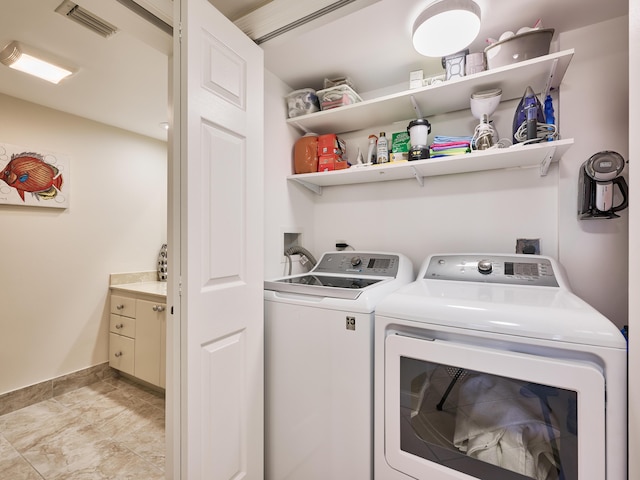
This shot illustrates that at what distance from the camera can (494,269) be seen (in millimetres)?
1438

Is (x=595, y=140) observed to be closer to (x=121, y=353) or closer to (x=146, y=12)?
(x=146, y=12)

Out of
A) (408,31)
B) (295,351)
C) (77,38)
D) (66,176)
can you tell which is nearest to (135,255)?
(66,176)

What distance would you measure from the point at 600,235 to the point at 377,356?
1279 millimetres

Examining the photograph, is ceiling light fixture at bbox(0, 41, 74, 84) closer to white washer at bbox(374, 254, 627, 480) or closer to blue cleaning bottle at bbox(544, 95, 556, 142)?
white washer at bbox(374, 254, 627, 480)

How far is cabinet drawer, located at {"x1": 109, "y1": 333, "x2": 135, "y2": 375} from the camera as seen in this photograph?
2506 millimetres

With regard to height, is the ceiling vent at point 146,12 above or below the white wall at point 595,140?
above

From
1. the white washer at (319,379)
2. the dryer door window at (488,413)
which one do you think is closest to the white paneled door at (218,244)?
the white washer at (319,379)

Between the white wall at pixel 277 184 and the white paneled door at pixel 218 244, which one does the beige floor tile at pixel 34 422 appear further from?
the white wall at pixel 277 184

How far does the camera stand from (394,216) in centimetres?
199

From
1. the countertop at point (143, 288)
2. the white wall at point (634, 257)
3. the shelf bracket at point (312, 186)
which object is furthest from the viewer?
the countertop at point (143, 288)

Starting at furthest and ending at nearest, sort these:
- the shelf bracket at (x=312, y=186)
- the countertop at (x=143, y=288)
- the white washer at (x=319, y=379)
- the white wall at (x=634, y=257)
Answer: the countertop at (x=143, y=288) → the shelf bracket at (x=312, y=186) → the white washer at (x=319, y=379) → the white wall at (x=634, y=257)

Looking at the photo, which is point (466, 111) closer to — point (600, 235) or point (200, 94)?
point (600, 235)

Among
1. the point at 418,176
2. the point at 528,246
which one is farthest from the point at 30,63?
the point at 528,246

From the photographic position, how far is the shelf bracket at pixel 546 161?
135cm
